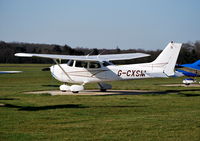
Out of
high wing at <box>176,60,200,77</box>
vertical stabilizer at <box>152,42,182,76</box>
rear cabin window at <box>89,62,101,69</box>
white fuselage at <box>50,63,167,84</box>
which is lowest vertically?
high wing at <box>176,60,200,77</box>

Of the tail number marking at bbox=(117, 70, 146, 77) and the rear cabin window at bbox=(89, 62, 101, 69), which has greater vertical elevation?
the rear cabin window at bbox=(89, 62, 101, 69)

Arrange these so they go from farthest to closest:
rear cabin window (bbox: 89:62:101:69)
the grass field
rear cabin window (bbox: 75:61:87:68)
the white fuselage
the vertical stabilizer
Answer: rear cabin window (bbox: 75:61:87:68)
rear cabin window (bbox: 89:62:101:69)
the white fuselage
the vertical stabilizer
the grass field

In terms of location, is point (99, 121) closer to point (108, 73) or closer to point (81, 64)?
point (108, 73)

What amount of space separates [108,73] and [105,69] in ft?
0.88

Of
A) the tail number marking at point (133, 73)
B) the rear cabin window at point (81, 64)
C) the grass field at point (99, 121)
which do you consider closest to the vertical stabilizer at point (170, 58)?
the tail number marking at point (133, 73)

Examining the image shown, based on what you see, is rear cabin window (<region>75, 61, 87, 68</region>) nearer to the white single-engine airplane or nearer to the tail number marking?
the white single-engine airplane

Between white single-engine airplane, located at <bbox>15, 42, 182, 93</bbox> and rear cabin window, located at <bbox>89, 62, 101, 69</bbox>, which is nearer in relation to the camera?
white single-engine airplane, located at <bbox>15, 42, 182, 93</bbox>

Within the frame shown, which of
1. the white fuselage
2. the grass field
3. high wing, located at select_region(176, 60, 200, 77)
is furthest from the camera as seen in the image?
high wing, located at select_region(176, 60, 200, 77)

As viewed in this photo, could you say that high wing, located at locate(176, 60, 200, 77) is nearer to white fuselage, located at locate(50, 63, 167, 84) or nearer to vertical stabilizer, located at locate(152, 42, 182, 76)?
vertical stabilizer, located at locate(152, 42, 182, 76)

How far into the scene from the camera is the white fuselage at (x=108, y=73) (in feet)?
71.3

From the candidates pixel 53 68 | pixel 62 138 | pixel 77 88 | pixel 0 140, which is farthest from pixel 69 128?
pixel 53 68

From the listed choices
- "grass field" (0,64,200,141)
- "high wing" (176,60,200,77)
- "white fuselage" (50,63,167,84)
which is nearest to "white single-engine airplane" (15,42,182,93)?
"white fuselage" (50,63,167,84)

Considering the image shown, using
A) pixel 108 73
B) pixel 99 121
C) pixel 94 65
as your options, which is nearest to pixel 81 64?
pixel 94 65

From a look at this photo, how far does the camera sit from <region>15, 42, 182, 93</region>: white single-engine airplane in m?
21.5
